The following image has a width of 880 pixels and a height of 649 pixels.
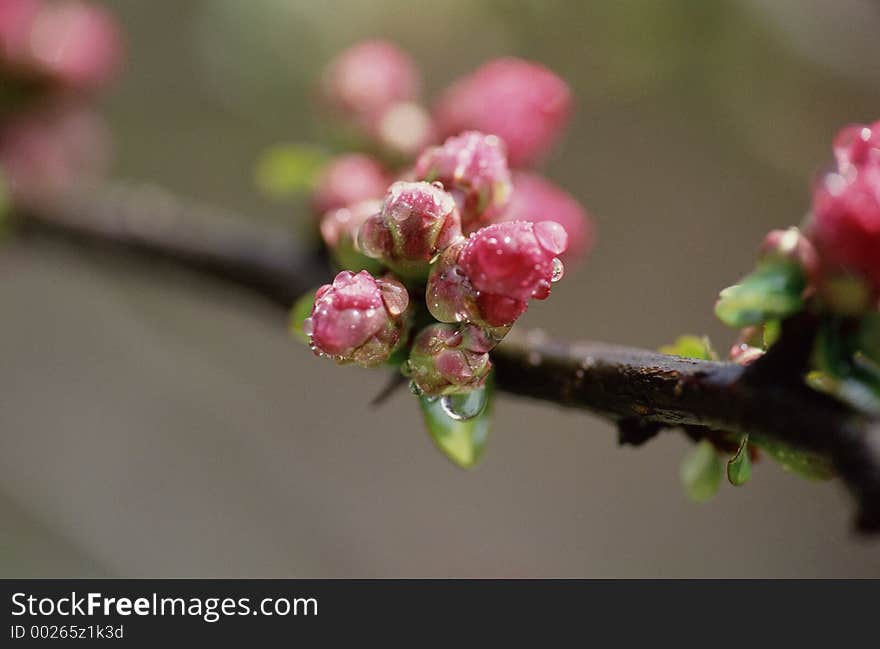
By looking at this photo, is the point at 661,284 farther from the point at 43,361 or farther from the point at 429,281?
the point at 429,281

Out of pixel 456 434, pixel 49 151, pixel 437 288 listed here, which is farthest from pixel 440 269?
pixel 49 151

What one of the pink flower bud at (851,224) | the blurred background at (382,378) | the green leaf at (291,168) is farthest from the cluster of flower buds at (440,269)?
the blurred background at (382,378)

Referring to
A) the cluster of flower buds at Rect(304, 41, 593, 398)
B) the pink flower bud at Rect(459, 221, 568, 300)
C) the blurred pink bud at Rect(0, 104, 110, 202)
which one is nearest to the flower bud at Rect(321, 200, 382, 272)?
the cluster of flower buds at Rect(304, 41, 593, 398)

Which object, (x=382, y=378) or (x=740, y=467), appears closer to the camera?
(x=740, y=467)

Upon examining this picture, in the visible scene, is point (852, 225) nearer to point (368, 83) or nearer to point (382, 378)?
point (368, 83)

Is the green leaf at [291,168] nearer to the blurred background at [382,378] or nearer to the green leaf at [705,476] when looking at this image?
the green leaf at [705,476]
